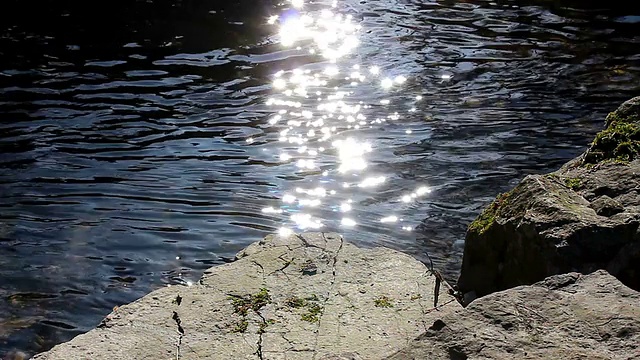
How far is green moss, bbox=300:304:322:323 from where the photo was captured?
13.4ft

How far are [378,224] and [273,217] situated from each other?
0.80m

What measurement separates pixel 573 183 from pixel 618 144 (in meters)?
0.42

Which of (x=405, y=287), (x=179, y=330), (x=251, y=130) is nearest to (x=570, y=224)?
(x=405, y=287)

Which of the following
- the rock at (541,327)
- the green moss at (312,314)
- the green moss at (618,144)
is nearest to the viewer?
the rock at (541,327)

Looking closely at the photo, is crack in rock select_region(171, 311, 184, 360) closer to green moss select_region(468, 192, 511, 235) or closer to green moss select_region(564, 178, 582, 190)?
green moss select_region(468, 192, 511, 235)

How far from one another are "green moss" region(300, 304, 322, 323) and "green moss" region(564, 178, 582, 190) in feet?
4.72

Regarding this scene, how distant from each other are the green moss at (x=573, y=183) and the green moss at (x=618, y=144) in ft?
0.88

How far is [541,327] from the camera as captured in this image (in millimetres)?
2822

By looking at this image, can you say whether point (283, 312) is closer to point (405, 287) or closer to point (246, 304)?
point (246, 304)

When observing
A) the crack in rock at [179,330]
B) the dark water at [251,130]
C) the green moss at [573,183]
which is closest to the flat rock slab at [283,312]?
the crack in rock at [179,330]

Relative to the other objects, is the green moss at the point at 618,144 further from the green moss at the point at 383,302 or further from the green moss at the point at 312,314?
the green moss at the point at 312,314

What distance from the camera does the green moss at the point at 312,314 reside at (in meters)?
4.07

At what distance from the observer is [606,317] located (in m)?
2.83

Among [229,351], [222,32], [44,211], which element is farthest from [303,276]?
[222,32]
